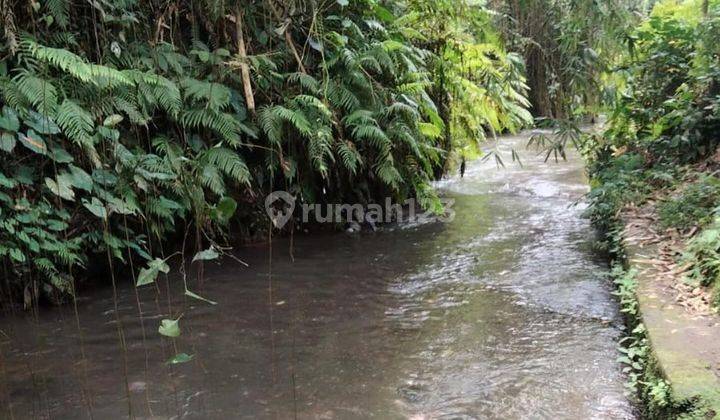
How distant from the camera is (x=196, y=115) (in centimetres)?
525

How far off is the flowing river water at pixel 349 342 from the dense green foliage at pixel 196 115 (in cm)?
55

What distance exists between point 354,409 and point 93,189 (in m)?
2.82

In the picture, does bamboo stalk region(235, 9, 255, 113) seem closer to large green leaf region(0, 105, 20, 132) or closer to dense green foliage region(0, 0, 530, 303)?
dense green foliage region(0, 0, 530, 303)

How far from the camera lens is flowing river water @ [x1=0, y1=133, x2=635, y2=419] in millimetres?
3166

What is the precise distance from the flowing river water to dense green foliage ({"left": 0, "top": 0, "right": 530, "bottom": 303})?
0.55m

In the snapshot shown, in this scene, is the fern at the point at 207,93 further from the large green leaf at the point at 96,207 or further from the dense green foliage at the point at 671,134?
the dense green foliage at the point at 671,134

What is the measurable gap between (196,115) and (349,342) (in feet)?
8.52

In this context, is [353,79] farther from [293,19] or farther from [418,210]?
[418,210]

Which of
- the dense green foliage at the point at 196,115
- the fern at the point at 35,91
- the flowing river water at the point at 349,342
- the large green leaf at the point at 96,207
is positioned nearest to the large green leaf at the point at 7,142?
the dense green foliage at the point at 196,115

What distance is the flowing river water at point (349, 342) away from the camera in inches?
125

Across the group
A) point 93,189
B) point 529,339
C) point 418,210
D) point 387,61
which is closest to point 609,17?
point 529,339

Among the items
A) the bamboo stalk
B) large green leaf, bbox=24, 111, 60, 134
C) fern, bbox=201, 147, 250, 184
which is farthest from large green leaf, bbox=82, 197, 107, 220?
the bamboo stalk

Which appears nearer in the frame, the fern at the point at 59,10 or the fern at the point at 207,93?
the fern at the point at 59,10

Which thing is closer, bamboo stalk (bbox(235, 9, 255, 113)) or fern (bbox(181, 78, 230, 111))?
fern (bbox(181, 78, 230, 111))
